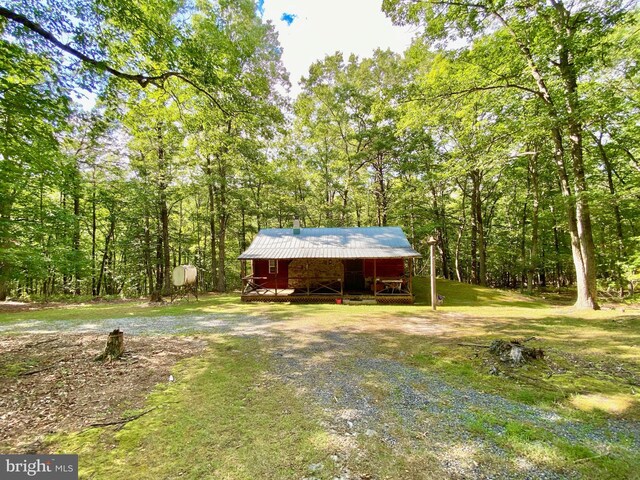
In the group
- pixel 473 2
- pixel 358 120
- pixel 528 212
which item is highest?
pixel 358 120

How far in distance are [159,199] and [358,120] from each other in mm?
14914

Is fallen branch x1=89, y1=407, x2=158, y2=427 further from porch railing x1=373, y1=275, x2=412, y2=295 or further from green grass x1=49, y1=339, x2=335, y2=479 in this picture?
porch railing x1=373, y1=275, x2=412, y2=295

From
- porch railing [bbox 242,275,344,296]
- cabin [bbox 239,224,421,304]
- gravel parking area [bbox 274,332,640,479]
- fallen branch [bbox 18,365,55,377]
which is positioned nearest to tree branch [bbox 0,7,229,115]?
fallen branch [bbox 18,365,55,377]

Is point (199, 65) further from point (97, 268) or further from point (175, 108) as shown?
point (97, 268)

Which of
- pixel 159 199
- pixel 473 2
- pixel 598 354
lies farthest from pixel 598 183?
pixel 159 199

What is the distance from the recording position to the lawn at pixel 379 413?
2396mm

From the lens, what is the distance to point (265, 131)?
26.0 feet

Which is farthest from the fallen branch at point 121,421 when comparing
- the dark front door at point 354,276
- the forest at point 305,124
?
the dark front door at point 354,276

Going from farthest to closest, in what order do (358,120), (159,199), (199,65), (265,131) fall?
(358,120), (159,199), (265,131), (199,65)

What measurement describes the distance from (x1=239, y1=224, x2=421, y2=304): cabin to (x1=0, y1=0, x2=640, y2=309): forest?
4.48m

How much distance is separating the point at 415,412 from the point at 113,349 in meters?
5.13

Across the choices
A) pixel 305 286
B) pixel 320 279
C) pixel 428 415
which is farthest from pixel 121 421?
pixel 320 279

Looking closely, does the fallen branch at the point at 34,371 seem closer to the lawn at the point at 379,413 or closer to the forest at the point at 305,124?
the lawn at the point at 379,413

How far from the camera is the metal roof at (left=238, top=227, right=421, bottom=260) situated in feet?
43.3
